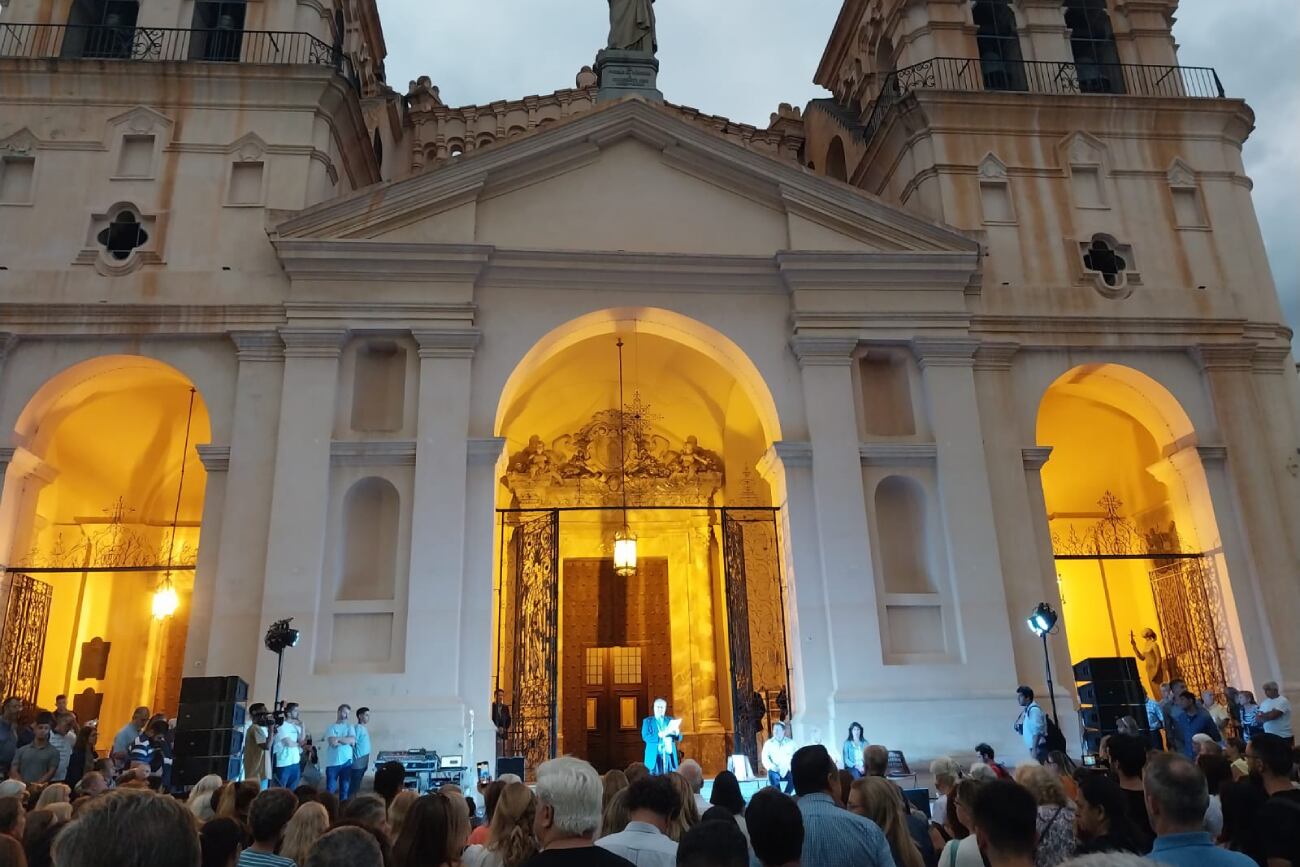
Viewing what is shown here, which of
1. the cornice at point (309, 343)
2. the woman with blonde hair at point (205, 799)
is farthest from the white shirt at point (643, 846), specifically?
the cornice at point (309, 343)

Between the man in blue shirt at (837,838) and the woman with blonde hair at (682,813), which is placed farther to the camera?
the woman with blonde hair at (682,813)

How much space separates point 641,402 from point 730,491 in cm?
284

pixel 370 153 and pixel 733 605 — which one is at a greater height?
pixel 370 153

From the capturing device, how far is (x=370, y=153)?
20.5 m

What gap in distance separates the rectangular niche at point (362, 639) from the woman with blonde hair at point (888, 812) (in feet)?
34.9

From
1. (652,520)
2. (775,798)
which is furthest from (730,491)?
(775,798)

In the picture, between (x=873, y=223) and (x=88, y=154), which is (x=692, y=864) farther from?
(x=88, y=154)

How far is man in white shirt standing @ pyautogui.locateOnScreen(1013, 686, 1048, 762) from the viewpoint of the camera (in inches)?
491

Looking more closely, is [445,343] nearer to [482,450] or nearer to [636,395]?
[482,450]

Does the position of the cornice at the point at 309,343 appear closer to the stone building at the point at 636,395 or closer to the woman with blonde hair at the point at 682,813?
the stone building at the point at 636,395

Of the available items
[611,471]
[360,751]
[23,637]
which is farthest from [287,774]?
[611,471]

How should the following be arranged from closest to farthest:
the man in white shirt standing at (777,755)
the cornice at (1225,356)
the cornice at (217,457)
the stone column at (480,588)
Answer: the man in white shirt standing at (777,755) < the stone column at (480,588) < the cornice at (217,457) < the cornice at (1225,356)

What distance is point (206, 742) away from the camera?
11898 millimetres

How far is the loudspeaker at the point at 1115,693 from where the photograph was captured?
13133mm
